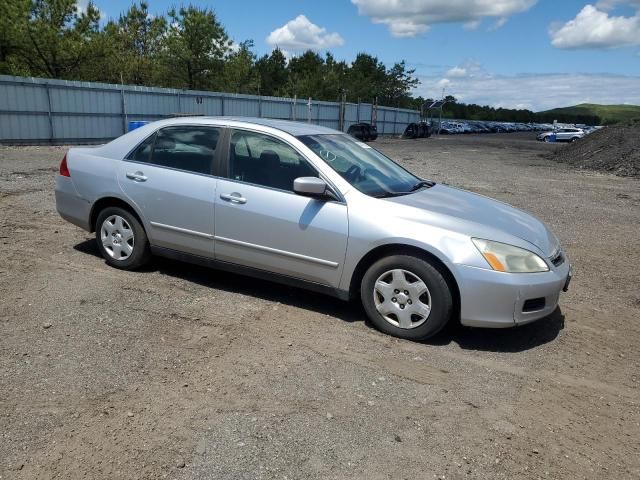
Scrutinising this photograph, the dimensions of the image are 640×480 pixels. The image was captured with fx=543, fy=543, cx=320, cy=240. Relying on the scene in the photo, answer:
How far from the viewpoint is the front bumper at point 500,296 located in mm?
3891

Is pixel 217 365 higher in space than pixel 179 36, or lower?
lower

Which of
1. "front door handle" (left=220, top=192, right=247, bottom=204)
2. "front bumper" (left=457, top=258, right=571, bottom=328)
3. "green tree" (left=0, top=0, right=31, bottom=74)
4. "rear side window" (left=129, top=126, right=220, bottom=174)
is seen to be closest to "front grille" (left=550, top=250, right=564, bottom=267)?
"front bumper" (left=457, top=258, right=571, bottom=328)

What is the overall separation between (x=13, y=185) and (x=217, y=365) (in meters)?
8.77

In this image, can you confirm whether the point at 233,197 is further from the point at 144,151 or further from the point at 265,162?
the point at 144,151

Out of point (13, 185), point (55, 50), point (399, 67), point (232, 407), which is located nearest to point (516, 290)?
point (232, 407)

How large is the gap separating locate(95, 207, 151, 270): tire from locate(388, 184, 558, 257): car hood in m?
2.51

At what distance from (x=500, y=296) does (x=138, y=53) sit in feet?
149

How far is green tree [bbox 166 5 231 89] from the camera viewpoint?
39.8 m

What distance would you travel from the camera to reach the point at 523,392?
11.5 feet

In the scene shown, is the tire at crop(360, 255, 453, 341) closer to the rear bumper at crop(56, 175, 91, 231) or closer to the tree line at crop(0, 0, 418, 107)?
the rear bumper at crop(56, 175, 91, 231)

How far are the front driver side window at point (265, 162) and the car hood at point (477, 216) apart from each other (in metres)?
0.85

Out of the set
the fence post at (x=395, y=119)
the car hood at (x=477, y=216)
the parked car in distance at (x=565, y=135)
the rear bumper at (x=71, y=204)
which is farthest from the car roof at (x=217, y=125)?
the parked car in distance at (x=565, y=135)

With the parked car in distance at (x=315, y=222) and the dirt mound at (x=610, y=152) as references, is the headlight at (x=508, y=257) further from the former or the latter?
the dirt mound at (x=610, y=152)

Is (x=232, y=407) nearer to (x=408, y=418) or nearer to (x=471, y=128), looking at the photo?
(x=408, y=418)
